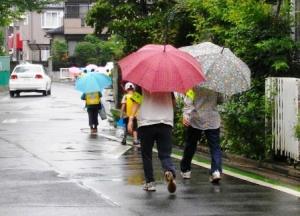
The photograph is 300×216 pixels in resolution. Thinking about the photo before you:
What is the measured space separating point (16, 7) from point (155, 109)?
1223 inches

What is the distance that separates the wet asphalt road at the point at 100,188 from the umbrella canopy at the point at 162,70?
1.41m

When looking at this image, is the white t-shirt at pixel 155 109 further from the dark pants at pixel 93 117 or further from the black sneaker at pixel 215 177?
the dark pants at pixel 93 117

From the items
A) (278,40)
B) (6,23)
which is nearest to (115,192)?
(278,40)

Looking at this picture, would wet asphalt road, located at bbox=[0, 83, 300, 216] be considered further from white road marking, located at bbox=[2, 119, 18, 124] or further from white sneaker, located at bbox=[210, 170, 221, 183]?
white road marking, located at bbox=[2, 119, 18, 124]

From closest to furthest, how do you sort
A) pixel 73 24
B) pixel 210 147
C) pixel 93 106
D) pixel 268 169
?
pixel 210 147, pixel 268 169, pixel 93 106, pixel 73 24

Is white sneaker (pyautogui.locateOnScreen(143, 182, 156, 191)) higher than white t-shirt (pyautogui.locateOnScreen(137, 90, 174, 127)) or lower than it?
lower

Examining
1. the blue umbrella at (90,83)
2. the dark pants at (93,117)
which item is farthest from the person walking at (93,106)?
the blue umbrella at (90,83)

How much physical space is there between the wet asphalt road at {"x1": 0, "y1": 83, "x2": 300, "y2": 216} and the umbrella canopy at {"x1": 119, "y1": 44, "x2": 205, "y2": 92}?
4.63 ft

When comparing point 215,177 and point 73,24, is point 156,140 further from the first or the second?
point 73,24

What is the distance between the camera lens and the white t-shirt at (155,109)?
9562 mm

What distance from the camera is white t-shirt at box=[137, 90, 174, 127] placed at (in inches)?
376

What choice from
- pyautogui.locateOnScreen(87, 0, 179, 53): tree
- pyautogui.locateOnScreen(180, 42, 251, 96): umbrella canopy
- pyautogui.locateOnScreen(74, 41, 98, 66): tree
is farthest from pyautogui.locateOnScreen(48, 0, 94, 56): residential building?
pyautogui.locateOnScreen(180, 42, 251, 96): umbrella canopy

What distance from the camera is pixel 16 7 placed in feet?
129

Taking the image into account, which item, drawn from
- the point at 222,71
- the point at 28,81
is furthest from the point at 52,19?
the point at 222,71
